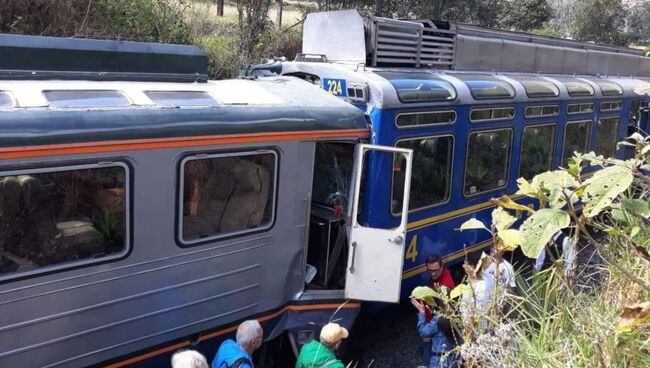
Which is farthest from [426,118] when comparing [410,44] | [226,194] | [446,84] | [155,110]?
[155,110]

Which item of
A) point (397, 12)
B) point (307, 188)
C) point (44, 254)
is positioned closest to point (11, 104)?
point (44, 254)

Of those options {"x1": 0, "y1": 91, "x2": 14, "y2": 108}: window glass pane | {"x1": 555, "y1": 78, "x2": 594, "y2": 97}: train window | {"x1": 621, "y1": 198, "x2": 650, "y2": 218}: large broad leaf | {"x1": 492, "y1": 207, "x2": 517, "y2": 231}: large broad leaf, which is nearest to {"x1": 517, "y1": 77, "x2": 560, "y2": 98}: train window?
{"x1": 555, "y1": 78, "x2": 594, "y2": 97}: train window

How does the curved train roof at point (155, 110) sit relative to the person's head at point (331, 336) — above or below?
above

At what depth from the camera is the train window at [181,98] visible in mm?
4512

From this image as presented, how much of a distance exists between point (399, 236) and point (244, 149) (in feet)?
5.53

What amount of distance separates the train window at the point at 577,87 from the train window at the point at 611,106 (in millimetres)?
477

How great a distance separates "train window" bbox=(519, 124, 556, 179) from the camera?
795 centimetres

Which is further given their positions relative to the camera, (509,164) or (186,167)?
(509,164)

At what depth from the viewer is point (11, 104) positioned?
375 centimetres

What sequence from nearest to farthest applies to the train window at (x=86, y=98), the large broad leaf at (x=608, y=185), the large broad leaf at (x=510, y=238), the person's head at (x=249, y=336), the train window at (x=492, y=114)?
the large broad leaf at (x=608, y=185) → the large broad leaf at (x=510, y=238) → the train window at (x=86, y=98) → the person's head at (x=249, y=336) → the train window at (x=492, y=114)

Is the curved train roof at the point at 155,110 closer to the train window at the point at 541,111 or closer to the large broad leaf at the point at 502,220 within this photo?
the large broad leaf at the point at 502,220

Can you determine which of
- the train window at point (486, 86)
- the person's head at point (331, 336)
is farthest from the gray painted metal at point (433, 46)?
the person's head at point (331, 336)

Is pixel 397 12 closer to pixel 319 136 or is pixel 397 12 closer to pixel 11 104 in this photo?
pixel 319 136

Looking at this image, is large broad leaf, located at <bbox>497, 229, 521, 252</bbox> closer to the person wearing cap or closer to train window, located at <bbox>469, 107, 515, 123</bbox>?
the person wearing cap
